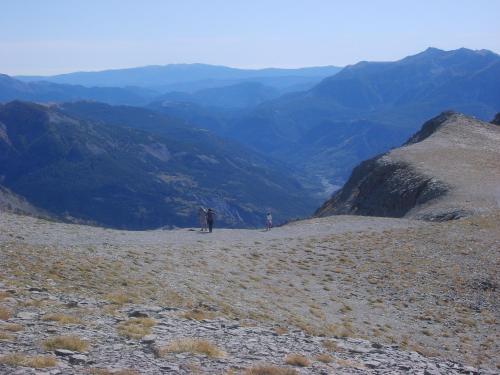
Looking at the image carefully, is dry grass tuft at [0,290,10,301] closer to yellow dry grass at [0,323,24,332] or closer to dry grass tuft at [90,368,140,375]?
yellow dry grass at [0,323,24,332]

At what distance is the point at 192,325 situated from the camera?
715 inches

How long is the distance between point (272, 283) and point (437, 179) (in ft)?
102

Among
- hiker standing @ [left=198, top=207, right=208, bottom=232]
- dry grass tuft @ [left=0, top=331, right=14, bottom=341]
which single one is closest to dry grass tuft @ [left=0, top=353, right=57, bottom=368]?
dry grass tuft @ [left=0, top=331, right=14, bottom=341]

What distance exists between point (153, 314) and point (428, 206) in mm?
34551

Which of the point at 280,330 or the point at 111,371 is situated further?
the point at 280,330

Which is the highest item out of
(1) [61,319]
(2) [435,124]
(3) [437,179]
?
(2) [435,124]

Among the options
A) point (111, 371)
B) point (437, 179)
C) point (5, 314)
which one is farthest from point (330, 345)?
point (437, 179)

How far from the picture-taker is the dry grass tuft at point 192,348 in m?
15.3

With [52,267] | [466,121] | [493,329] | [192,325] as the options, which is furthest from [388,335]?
[466,121]

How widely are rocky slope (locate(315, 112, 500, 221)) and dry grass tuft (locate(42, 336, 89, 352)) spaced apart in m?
34.4

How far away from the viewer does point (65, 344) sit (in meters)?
14.7

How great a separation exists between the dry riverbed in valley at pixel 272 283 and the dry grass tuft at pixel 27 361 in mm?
696

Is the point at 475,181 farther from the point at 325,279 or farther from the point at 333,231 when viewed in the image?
the point at 325,279

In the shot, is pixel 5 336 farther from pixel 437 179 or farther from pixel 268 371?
pixel 437 179
